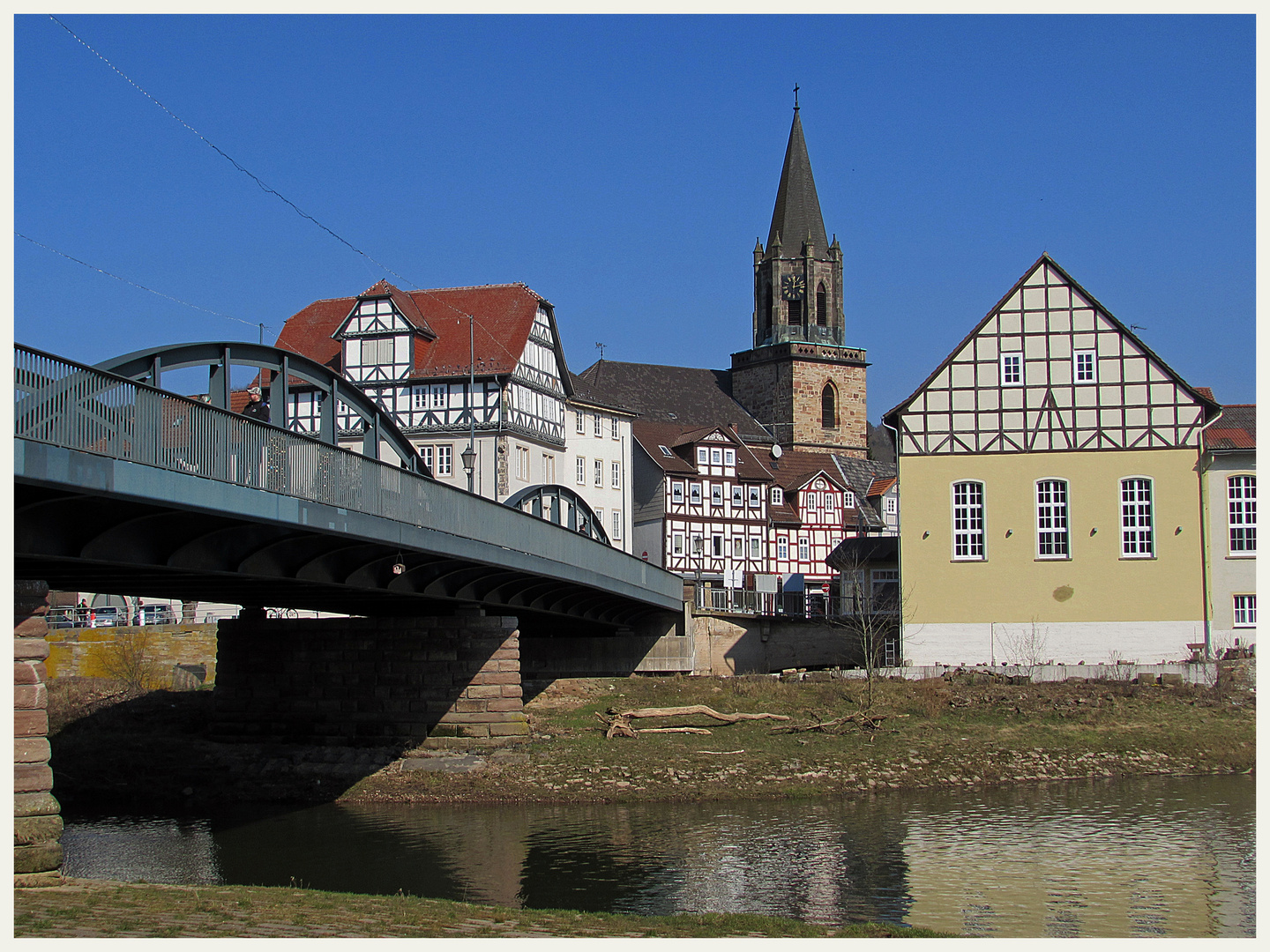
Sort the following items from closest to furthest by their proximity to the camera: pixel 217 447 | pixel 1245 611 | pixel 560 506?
pixel 217 447 → pixel 1245 611 → pixel 560 506

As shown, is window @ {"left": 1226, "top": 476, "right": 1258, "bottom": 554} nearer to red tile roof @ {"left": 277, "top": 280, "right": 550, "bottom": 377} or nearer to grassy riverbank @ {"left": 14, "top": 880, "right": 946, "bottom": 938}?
red tile roof @ {"left": 277, "top": 280, "right": 550, "bottom": 377}

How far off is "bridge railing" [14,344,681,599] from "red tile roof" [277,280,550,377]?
102ft

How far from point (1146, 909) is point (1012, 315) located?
28543 millimetres

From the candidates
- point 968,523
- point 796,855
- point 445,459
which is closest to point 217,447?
point 796,855

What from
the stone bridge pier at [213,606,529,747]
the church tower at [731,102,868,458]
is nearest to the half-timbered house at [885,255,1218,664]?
the stone bridge pier at [213,606,529,747]

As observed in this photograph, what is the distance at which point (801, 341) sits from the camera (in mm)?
102562

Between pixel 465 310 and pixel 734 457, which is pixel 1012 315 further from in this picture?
pixel 734 457

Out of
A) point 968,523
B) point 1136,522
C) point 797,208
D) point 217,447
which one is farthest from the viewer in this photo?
point 797,208

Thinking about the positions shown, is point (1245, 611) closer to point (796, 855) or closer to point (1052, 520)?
point (1052, 520)

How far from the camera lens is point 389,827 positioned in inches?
1009

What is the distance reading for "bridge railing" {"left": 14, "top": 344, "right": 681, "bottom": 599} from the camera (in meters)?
14.5

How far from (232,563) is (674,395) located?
79307 mm

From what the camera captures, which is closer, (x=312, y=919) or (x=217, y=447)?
(x=312, y=919)

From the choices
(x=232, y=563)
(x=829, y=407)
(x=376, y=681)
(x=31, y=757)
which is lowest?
(x=31, y=757)
